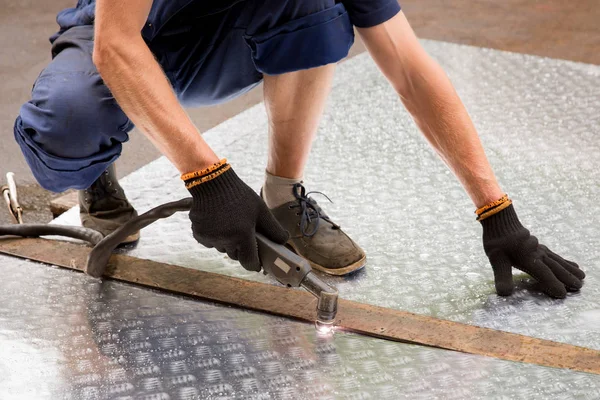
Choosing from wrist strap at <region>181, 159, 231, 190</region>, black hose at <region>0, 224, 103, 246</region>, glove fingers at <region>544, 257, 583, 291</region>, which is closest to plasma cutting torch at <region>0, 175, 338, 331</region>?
black hose at <region>0, 224, 103, 246</region>

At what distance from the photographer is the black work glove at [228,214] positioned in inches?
53.1

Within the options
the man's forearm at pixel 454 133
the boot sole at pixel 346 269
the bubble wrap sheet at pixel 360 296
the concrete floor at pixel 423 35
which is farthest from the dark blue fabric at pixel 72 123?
the concrete floor at pixel 423 35

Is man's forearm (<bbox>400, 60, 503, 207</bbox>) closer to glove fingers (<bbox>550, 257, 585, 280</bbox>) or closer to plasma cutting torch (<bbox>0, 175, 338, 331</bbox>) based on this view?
glove fingers (<bbox>550, 257, 585, 280</bbox>)

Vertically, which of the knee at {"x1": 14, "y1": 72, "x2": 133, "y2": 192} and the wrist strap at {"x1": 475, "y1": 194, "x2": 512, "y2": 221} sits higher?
the knee at {"x1": 14, "y1": 72, "x2": 133, "y2": 192}

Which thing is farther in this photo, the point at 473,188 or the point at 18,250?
the point at 18,250

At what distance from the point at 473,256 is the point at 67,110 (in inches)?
37.0

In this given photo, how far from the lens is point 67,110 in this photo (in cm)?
155

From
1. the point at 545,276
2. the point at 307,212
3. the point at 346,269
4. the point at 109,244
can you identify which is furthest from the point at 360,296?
the point at 109,244

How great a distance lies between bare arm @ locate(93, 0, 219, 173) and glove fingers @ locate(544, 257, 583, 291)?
73cm

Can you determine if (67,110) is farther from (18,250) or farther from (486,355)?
(486,355)

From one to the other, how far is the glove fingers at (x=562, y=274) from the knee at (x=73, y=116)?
0.94 m

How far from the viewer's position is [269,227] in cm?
141

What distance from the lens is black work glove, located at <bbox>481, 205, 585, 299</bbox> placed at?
5.02ft

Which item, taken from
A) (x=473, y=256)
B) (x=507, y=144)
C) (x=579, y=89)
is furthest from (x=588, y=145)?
(x=473, y=256)
